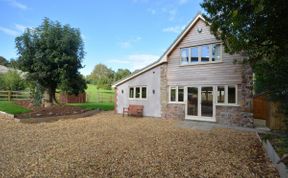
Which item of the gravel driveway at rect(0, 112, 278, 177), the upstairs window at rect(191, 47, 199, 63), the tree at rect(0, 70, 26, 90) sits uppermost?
the upstairs window at rect(191, 47, 199, 63)

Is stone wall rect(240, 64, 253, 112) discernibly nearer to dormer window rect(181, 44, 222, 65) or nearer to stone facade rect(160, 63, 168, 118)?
dormer window rect(181, 44, 222, 65)

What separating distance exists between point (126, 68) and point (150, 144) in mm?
59761

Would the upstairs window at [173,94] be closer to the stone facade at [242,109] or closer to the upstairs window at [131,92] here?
the stone facade at [242,109]

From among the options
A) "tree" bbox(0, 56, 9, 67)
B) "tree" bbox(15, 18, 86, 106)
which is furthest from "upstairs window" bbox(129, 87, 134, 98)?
"tree" bbox(0, 56, 9, 67)

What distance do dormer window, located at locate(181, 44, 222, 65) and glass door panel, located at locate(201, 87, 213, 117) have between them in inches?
73.5

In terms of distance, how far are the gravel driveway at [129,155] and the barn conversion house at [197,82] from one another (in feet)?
11.0

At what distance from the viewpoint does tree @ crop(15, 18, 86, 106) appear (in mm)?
14734

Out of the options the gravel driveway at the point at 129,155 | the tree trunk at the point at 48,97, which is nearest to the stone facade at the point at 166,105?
the gravel driveway at the point at 129,155

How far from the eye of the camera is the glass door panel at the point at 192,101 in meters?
12.7

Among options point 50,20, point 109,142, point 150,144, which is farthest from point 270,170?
point 50,20

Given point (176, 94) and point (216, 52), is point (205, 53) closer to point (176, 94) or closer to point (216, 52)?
point (216, 52)

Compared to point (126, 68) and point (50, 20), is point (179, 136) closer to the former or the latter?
point (50, 20)

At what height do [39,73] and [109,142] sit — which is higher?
[39,73]

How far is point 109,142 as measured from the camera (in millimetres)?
7180
